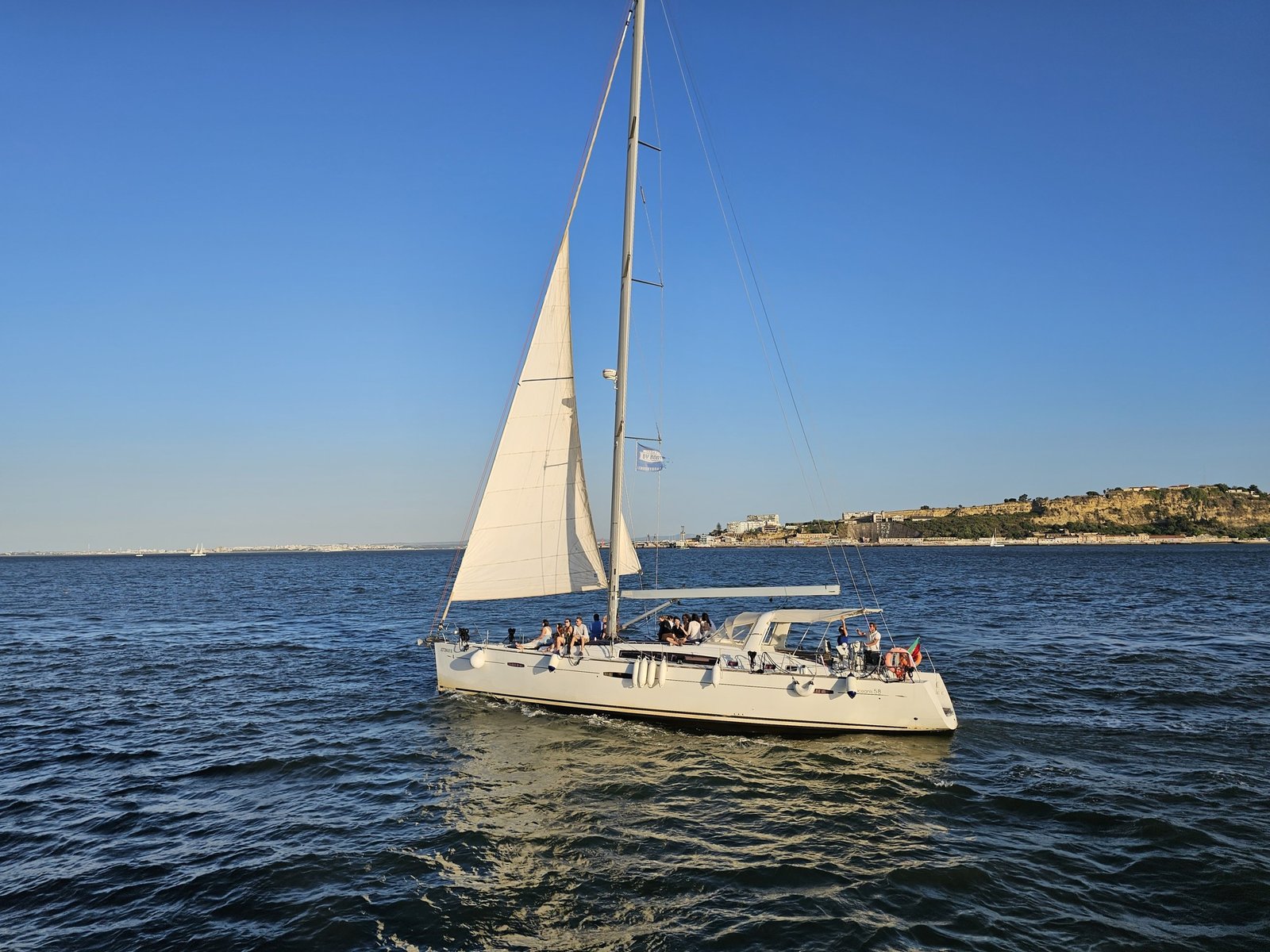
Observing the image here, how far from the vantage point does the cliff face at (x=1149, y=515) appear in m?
168

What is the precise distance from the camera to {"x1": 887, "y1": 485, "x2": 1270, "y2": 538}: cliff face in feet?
552

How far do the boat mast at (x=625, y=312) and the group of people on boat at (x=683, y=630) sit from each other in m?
1.16

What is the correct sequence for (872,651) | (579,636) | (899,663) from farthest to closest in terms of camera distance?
(579,636) < (872,651) < (899,663)

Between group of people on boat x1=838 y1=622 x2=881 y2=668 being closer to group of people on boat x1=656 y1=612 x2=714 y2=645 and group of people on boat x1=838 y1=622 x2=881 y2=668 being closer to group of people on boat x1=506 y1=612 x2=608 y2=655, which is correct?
group of people on boat x1=656 y1=612 x2=714 y2=645

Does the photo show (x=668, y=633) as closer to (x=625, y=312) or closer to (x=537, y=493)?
(x=537, y=493)

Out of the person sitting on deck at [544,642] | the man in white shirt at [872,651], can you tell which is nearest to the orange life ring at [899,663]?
the man in white shirt at [872,651]

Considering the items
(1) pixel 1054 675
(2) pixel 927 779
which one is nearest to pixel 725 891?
(2) pixel 927 779

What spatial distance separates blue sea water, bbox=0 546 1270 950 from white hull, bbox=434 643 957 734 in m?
0.46

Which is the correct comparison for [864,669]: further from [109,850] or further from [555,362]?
[109,850]

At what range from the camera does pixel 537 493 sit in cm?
1900

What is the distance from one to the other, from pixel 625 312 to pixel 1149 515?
668 ft

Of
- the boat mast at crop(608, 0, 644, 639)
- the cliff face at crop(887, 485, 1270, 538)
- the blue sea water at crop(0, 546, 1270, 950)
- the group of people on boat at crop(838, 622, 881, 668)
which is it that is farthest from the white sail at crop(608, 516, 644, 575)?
the cliff face at crop(887, 485, 1270, 538)

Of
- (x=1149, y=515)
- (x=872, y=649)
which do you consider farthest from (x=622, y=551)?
(x=1149, y=515)

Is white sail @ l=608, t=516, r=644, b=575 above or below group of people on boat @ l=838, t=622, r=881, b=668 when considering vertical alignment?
above
